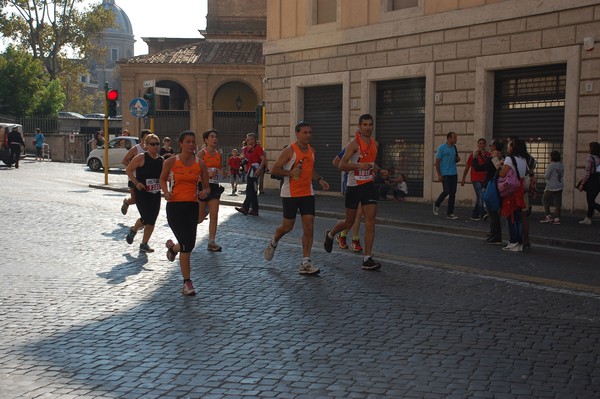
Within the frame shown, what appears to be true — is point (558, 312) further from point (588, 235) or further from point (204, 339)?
point (588, 235)

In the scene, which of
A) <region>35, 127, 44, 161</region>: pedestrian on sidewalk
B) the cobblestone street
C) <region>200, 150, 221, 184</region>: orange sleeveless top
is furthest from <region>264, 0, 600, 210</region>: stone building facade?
<region>35, 127, 44, 161</region>: pedestrian on sidewalk

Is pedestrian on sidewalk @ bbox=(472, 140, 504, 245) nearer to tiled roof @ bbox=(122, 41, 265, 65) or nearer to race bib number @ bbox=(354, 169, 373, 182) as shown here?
race bib number @ bbox=(354, 169, 373, 182)

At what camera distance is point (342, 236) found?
11.5 metres

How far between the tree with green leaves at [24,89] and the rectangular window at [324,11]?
32852 mm

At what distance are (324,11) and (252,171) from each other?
7910mm

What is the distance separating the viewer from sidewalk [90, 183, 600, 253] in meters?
12.9

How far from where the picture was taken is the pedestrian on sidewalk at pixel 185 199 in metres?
8.34

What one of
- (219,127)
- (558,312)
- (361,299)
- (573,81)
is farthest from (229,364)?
(219,127)

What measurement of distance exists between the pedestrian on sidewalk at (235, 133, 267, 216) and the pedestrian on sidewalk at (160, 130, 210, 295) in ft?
27.0

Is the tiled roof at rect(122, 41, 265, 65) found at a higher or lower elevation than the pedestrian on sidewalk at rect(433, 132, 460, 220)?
higher

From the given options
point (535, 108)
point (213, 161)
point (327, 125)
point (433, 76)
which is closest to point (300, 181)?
point (213, 161)

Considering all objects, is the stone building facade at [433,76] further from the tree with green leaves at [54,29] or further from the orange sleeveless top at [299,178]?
the tree with green leaves at [54,29]

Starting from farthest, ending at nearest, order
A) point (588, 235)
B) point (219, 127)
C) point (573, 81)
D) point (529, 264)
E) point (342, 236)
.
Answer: point (219, 127) < point (573, 81) < point (588, 235) < point (342, 236) < point (529, 264)

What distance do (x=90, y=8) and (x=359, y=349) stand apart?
202ft
